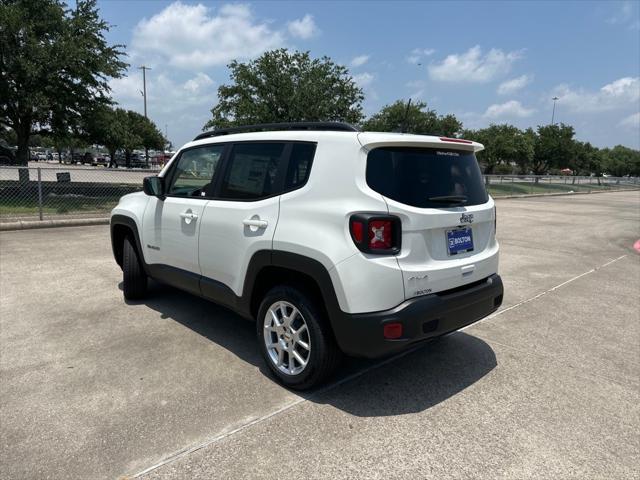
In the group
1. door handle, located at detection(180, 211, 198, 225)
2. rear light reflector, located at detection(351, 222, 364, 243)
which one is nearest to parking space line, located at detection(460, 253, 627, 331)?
rear light reflector, located at detection(351, 222, 364, 243)

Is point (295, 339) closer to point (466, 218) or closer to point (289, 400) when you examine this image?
point (289, 400)

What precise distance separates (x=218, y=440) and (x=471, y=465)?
1.47 meters

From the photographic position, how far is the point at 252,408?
10.1 feet

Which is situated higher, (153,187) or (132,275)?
(153,187)

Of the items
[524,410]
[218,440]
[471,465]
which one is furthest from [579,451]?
[218,440]

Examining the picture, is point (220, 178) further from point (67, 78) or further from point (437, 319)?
point (67, 78)

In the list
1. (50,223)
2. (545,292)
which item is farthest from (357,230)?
(50,223)

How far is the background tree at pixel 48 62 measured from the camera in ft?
43.8

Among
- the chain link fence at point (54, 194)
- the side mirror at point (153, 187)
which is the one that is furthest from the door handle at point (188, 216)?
the chain link fence at point (54, 194)

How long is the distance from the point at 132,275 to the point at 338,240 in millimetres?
3187

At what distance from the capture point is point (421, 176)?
120 inches

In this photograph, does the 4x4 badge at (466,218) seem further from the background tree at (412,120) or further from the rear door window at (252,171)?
the background tree at (412,120)

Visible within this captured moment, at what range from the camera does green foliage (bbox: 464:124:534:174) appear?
33719mm

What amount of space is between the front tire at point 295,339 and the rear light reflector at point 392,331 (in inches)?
17.6
